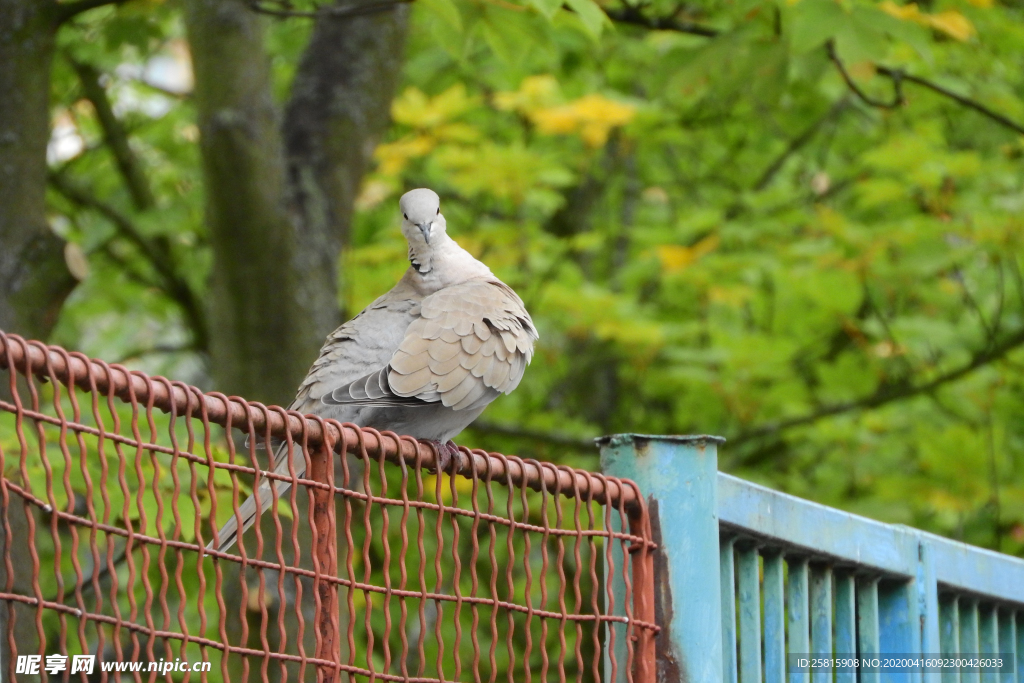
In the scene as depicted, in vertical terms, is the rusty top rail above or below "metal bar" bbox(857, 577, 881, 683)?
above

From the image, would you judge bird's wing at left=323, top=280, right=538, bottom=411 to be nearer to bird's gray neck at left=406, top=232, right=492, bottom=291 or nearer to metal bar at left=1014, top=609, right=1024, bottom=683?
bird's gray neck at left=406, top=232, right=492, bottom=291

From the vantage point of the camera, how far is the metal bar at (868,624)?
2.65 m

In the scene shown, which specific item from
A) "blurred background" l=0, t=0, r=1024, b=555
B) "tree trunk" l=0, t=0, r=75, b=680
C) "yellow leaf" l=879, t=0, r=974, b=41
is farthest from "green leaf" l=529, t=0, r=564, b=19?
"yellow leaf" l=879, t=0, r=974, b=41

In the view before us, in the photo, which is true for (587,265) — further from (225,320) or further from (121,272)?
(225,320)

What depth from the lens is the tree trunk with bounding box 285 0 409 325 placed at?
4.55 m

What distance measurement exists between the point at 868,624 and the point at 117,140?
4.65 metres

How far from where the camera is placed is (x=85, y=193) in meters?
5.80

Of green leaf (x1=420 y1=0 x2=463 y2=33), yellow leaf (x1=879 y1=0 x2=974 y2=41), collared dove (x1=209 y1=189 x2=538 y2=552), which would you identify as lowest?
collared dove (x1=209 y1=189 x2=538 y2=552)

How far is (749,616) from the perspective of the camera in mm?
2445

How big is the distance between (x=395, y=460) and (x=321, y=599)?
14.2 inches

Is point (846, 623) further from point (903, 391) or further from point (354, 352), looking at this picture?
point (903, 391)

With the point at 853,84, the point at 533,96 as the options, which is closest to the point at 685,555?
the point at 853,84

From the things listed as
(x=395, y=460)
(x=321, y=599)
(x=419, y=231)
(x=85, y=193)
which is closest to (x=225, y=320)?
(x=419, y=231)

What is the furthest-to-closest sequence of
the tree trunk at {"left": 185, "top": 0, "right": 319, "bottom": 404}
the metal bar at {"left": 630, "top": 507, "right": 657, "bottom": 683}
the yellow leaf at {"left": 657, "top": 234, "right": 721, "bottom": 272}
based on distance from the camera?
the yellow leaf at {"left": 657, "top": 234, "right": 721, "bottom": 272} < the tree trunk at {"left": 185, "top": 0, "right": 319, "bottom": 404} < the metal bar at {"left": 630, "top": 507, "right": 657, "bottom": 683}
